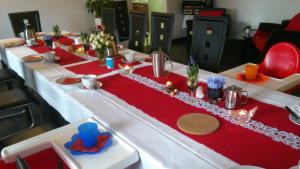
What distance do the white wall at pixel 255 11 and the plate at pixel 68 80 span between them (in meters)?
4.24

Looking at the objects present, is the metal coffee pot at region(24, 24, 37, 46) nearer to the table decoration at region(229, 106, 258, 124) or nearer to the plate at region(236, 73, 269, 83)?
the plate at region(236, 73, 269, 83)

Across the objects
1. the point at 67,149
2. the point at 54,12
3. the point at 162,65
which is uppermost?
the point at 54,12

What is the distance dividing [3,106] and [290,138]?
6.28 ft

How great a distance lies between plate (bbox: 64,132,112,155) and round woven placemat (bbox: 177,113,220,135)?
1.03ft

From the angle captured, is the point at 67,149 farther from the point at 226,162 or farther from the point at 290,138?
the point at 290,138

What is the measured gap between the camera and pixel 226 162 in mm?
925

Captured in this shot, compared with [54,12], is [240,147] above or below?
below

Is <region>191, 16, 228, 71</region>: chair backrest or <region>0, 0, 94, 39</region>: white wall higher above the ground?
<region>0, 0, 94, 39</region>: white wall

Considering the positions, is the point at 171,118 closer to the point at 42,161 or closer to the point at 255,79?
the point at 42,161

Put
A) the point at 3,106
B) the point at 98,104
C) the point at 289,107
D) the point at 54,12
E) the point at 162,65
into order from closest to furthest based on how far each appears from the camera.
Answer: the point at 289,107 → the point at 98,104 → the point at 162,65 → the point at 3,106 → the point at 54,12

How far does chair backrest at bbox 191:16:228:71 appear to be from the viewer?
2.23 metres

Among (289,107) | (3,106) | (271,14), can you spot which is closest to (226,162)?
(289,107)

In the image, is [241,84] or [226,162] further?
[241,84]

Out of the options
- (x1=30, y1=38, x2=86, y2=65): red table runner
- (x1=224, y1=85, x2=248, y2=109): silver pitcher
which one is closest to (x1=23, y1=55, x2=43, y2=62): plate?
(x1=30, y1=38, x2=86, y2=65): red table runner
